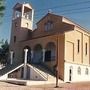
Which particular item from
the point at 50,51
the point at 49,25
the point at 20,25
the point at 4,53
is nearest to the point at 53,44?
the point at 50,51

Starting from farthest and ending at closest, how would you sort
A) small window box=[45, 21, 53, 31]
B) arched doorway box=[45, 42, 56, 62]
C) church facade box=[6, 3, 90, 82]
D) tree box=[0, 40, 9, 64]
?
tree box=[0, 40, 9, 64] → small window box=[45, 21, 53, 31] → arched doorway box=[45, 42, 56, 62] → church facade box=[6, 3, 90, 82]

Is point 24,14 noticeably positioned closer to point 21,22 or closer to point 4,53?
point 21,22

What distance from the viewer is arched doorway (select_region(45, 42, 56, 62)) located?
3787 centimetres

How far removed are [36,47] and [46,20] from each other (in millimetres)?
5442

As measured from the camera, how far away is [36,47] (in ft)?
134

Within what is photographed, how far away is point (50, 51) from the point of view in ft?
126

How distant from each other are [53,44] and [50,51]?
52.0 inches

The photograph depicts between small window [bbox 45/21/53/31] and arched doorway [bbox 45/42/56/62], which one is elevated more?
small window [bbox 45/21/53/31]

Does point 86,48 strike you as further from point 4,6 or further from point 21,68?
point 4,6

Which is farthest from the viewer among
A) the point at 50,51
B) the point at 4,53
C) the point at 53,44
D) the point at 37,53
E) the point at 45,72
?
the point at 4,53

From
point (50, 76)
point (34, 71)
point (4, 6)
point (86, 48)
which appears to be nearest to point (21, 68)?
point (34, 71)

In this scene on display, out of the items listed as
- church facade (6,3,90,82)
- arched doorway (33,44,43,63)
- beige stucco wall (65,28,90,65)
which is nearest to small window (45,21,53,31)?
church facade (6,3,90,82)

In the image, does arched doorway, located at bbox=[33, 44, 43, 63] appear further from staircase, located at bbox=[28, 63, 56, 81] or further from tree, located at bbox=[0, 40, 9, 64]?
tree, located at bbox=[0, 40, 9, 64]

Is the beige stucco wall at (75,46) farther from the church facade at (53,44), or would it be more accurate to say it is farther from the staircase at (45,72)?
the staircase at (45,72)
